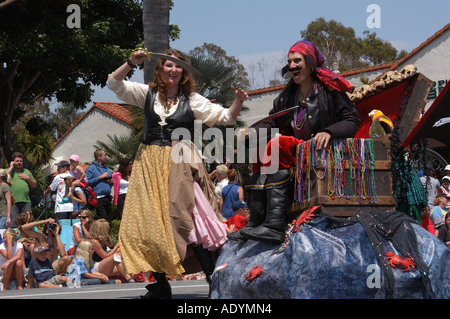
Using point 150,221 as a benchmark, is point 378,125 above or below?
above

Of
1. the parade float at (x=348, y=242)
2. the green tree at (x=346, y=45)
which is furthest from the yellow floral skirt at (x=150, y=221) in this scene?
the green tree at (x=346, y=45)

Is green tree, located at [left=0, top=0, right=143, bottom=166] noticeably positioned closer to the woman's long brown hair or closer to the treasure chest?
the woman's long brown hair

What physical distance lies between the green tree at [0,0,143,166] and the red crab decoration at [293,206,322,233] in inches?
652

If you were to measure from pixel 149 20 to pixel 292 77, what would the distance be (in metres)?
6.67

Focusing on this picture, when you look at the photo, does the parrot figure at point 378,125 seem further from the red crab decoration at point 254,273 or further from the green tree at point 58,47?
the green tree at point 58,47

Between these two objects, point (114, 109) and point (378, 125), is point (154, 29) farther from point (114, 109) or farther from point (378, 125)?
point (114, 109)

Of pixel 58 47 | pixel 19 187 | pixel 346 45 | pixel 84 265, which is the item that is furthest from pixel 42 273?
pixel 346 45

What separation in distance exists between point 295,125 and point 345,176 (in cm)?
69

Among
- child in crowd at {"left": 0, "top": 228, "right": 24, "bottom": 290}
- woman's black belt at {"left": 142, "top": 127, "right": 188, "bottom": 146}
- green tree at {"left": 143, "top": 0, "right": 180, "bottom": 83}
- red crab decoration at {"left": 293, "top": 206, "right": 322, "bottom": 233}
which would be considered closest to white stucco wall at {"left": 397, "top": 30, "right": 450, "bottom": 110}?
green tree at {"left": 143, "top": 0, "right": 180, "bottom": 83}

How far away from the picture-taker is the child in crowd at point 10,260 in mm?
10004

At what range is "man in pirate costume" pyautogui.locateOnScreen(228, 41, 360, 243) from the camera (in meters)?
5.29

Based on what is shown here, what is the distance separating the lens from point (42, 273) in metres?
10.2
